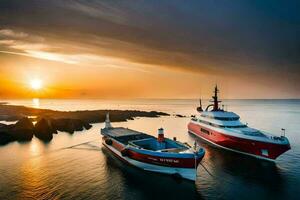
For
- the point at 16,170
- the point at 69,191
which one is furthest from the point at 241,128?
the point at 16,170

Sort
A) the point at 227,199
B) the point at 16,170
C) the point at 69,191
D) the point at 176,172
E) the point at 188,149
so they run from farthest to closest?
1. the point at 16,170
2. the point at 188,149
3. the point at 176,172
4. the point at 69,191
5. the point at 227,199

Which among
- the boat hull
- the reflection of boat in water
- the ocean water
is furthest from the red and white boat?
the boat hull

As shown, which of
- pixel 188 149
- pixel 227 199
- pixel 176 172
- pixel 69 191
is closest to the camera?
pixel 227 199

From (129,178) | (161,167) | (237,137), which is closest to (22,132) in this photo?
(129,178)

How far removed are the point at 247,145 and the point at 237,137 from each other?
2.23 m

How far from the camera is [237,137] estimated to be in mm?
36594

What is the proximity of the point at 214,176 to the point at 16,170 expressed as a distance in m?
26.5

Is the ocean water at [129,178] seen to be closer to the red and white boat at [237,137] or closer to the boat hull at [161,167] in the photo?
the boat hull at [161,167]

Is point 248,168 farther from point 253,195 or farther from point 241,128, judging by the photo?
point 241,128

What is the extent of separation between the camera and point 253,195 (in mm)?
21984

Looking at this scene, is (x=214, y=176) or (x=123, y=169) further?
(x=123, y=169)

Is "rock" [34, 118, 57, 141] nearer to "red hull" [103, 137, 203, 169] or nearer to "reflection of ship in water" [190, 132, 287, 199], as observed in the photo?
"red hull" [103, 137, 203, 169]

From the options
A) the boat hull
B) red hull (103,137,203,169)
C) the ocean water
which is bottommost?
the ocean water

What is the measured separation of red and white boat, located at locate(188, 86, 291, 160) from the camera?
106 ft
